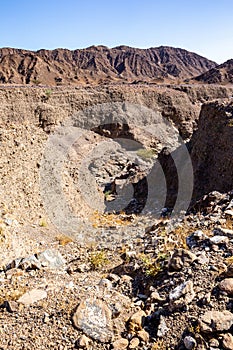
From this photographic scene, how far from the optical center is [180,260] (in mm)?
4594

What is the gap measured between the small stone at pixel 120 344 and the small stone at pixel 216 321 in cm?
85

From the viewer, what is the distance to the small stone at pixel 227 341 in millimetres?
3244

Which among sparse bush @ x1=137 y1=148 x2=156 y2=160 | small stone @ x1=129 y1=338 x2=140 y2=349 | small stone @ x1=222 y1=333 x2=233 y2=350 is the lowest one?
small stone @ x1=129 y1=338 x2=140 y2=349

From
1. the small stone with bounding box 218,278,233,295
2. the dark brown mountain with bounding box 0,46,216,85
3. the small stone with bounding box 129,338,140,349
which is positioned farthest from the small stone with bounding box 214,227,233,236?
the dark brown mountain with bounding box 0,46,216,85

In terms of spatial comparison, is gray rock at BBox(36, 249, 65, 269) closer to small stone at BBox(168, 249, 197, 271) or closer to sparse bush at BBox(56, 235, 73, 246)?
sparse bush at BBox(56, 235, 73, 246)

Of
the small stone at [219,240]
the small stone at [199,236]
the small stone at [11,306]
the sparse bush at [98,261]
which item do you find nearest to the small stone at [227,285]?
the small stone at [219,240]

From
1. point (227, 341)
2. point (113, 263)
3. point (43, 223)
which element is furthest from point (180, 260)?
point (43, 223)

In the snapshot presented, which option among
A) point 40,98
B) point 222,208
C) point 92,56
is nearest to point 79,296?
point 222,208

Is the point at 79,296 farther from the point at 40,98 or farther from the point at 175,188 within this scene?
the point at 40,98

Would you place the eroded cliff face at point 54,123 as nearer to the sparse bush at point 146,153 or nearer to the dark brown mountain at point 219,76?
the sparse bush at point 146,153

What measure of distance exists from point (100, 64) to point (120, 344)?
85.9m

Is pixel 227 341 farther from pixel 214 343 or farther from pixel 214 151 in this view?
pixel 214 151

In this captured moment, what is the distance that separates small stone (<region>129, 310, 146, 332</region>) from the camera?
390cm

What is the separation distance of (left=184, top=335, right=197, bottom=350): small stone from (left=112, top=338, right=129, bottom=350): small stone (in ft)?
2.21
